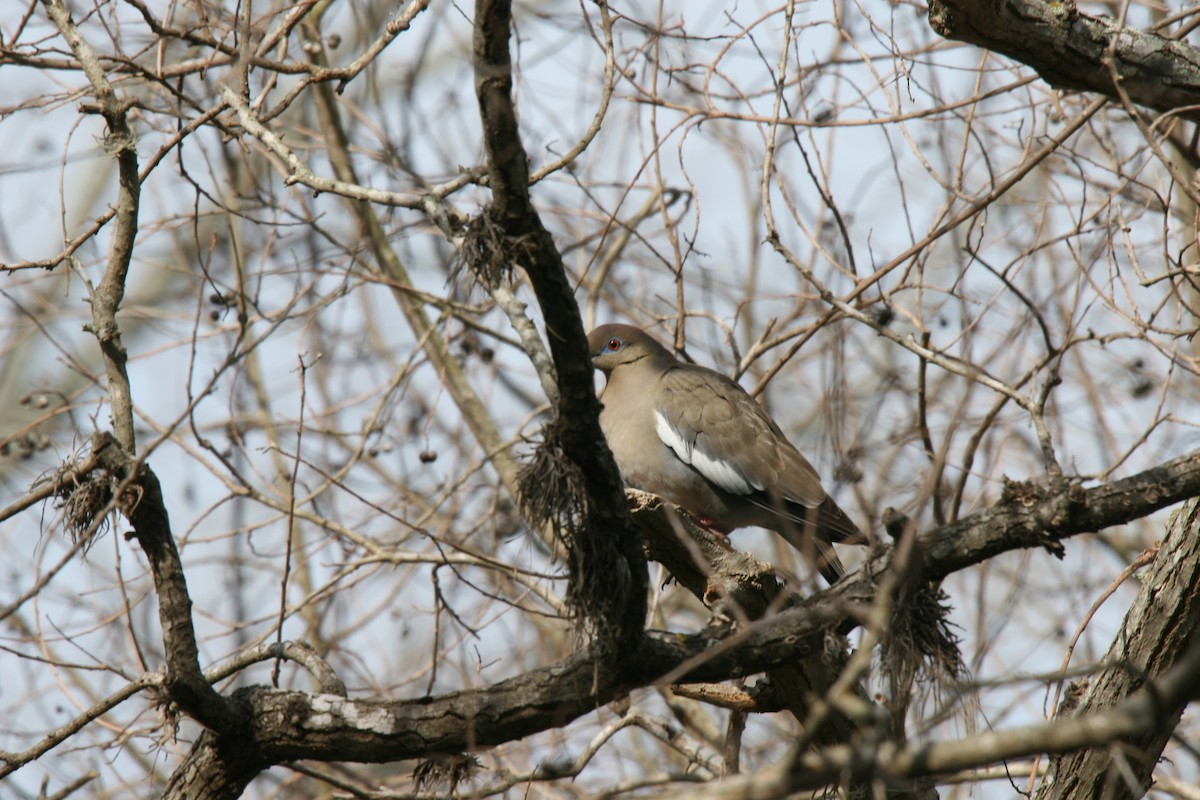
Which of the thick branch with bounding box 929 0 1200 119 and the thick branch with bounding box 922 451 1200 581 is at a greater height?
the thick branch with bounding box 929 0 1200 119

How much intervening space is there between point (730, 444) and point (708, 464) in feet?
0.53

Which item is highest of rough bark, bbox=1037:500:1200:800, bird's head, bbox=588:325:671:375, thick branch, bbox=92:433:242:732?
bird's head, bbox=588:325:671:375

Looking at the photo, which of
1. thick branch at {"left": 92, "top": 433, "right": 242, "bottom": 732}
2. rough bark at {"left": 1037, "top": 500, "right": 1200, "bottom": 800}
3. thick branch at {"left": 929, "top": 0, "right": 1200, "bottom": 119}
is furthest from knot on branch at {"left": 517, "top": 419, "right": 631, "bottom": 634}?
thick branch at {"left": 929, "top": 0, "right": 1200, "bottom": 119}

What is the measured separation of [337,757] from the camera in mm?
3506

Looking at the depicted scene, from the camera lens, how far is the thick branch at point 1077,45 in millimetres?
3779

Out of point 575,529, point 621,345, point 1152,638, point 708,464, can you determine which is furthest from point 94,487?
point 621,345

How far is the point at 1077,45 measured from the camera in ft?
12.6

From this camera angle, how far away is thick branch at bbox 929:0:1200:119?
3779 mm

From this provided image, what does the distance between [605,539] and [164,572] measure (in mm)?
1322

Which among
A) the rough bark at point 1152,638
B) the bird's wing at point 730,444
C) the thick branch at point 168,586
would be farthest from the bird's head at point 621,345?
the thick branch at point 168,586

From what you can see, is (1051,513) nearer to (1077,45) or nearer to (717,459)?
(1077,45)

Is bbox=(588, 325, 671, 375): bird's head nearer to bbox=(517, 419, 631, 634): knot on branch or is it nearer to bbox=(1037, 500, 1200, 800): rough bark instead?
bbox=(1037, 500, 1200, 800): rough bark

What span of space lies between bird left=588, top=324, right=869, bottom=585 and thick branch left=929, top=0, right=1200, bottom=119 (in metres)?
2.36

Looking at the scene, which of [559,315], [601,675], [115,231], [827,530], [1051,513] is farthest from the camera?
[827,530]
